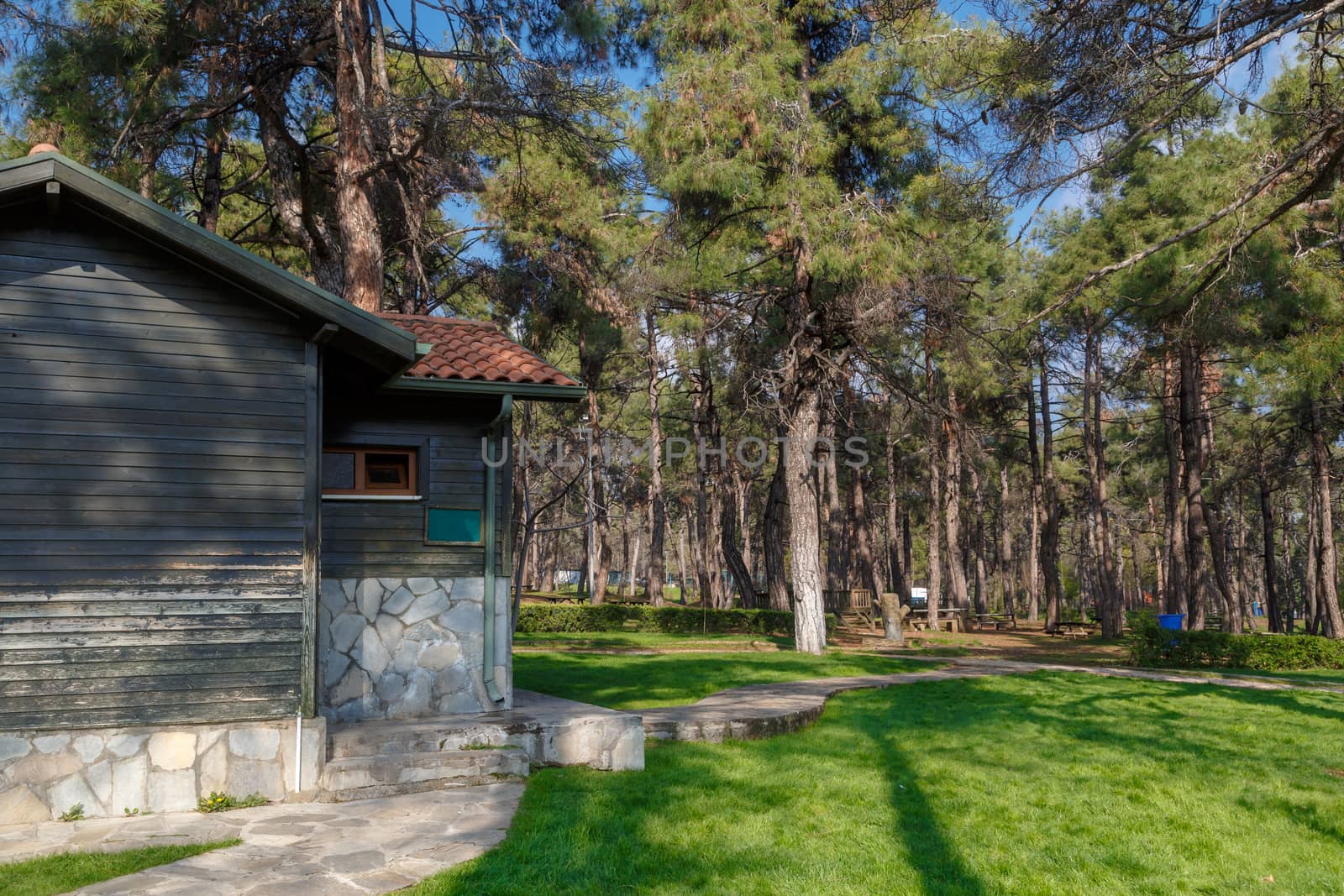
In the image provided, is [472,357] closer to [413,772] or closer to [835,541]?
[413,772]

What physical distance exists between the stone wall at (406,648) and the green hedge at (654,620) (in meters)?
15.9

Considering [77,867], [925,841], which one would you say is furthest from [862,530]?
[77,867]

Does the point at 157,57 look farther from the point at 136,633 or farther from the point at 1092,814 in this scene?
the point at 1092,814

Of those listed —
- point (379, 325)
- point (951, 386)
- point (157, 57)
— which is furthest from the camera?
point (951, 386)

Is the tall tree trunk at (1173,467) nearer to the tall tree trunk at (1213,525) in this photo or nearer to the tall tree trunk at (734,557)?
the tall tree trunk at (1213,525)

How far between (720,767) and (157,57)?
1089 centimetres

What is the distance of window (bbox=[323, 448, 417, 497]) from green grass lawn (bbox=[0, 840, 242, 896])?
3505 millimetres

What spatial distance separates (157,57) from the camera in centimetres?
1243

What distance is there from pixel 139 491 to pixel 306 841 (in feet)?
9.03

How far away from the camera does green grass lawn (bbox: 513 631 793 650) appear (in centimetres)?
2166

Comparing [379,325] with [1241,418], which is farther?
[1241,418]

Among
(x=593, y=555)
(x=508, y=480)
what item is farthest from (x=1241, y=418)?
(x=508, y=480)

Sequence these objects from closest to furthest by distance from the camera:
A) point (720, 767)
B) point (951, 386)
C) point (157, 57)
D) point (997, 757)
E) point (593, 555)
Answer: point (720, 767), point (997, 757), point (157, 57), point (951, 386), point (593, 555)

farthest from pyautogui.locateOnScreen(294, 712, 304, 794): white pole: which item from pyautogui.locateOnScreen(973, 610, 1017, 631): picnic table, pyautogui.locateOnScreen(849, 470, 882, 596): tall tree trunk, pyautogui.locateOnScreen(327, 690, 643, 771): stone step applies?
pyautogui.locateOnScreen(849, 470, 882, 596): tall tree trunk
